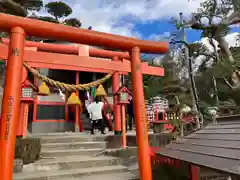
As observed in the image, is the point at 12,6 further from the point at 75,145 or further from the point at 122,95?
the point at 75,145

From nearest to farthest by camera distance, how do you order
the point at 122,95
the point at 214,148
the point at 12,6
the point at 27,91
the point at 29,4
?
the point at 214,148
the point at 27,91
the point at 122,95
the point at 12,6
the point at 29,4

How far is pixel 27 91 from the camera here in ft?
19.2

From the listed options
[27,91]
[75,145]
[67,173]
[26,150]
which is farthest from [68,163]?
[27,91]

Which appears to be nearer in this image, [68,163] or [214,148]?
[214,148]

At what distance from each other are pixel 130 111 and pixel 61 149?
185 inches

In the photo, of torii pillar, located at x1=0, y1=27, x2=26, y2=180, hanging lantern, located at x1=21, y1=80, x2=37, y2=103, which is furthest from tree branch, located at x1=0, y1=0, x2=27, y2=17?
torii pillar, located at x1=0, y1=27, x2=26, y2=180

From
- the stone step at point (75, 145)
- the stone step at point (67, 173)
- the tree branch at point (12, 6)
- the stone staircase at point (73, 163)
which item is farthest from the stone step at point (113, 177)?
the tree branch at point (12, 6)

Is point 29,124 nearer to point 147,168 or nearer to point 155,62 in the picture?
point 147,168

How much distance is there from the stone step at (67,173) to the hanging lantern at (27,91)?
1897 millimetres

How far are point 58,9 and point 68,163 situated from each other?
25095mm

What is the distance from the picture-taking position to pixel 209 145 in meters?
2.75

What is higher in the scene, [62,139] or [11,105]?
[11,105]

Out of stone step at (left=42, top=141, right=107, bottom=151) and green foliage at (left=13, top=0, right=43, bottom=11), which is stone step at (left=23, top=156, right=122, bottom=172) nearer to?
stone step at (left=42, top=141, right=107, bottom=151)

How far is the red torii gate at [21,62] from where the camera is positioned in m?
2.86
